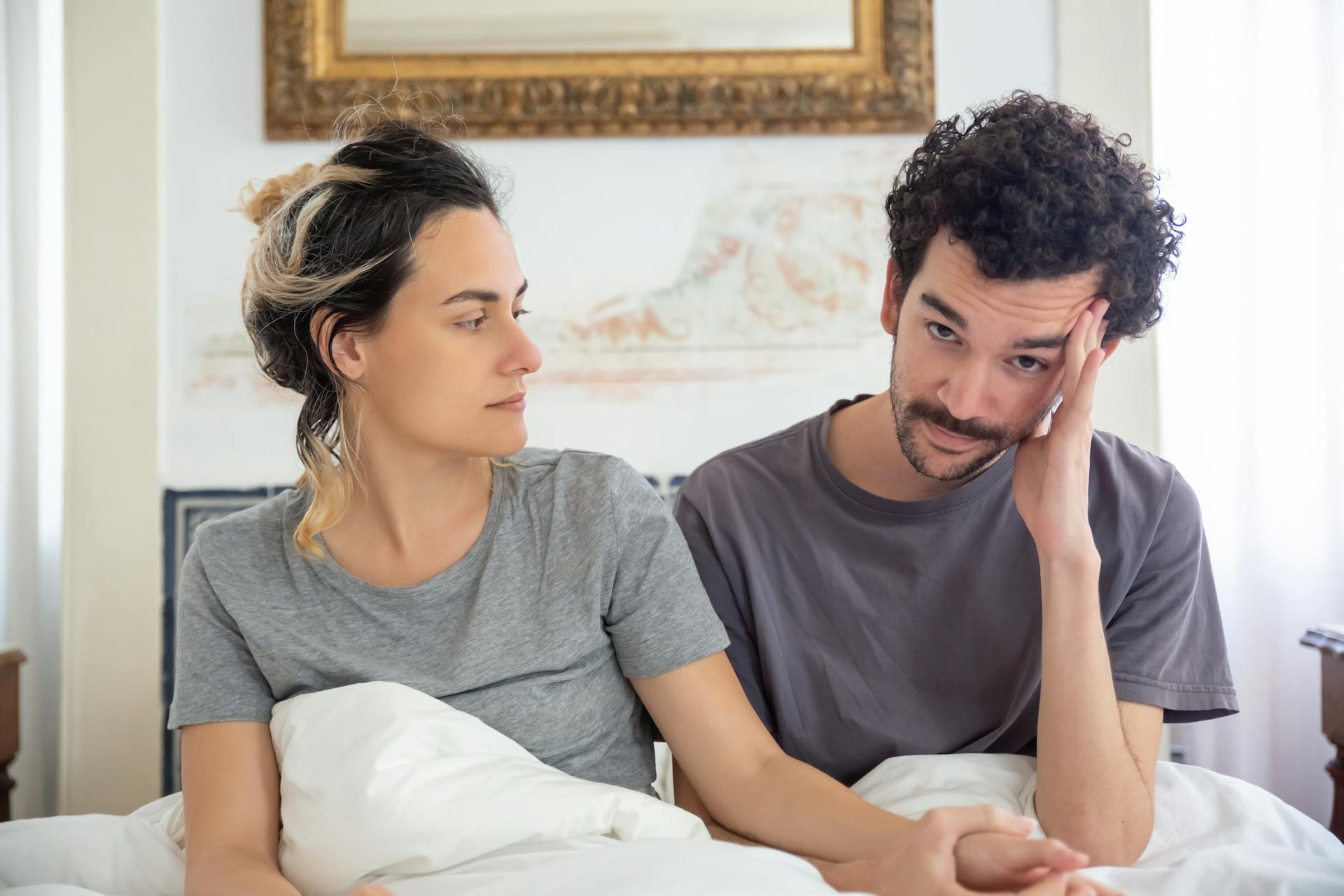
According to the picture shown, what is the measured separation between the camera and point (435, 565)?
1231mm

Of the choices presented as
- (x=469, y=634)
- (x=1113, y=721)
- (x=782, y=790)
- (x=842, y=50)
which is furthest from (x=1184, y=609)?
(x=842, y=50)

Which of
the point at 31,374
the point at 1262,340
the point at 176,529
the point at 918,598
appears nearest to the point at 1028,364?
the point at 918,598

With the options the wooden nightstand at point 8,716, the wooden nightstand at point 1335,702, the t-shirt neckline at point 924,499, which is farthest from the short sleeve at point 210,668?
the wooden nightstand at point 1335,702

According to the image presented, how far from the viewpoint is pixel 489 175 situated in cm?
140

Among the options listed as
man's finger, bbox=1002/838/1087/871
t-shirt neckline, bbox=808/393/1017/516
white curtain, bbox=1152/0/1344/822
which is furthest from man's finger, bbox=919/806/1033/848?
white curtain, bbox=1152/0/1344/822

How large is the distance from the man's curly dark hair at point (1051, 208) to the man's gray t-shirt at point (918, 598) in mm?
234

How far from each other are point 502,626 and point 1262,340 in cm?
171

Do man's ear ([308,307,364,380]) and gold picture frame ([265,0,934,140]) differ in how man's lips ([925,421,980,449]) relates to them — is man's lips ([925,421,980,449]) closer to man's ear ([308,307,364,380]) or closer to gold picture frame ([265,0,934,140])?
man's ear ([308,307,364,380])

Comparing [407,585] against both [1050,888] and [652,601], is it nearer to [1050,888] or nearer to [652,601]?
[652,601]

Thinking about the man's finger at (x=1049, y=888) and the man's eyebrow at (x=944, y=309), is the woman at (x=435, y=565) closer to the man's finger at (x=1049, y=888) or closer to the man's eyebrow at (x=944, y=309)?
the man's finger at (x=1049, y=888)

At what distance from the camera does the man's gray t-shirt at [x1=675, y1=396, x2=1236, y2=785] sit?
4.19 feet

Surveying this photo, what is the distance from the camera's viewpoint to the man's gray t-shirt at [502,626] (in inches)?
45.7

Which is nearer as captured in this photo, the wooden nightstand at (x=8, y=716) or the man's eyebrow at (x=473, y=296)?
the man's eyebrow at (x=473, y=296)

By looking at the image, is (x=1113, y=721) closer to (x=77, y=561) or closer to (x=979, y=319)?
(x=979, y=319)
